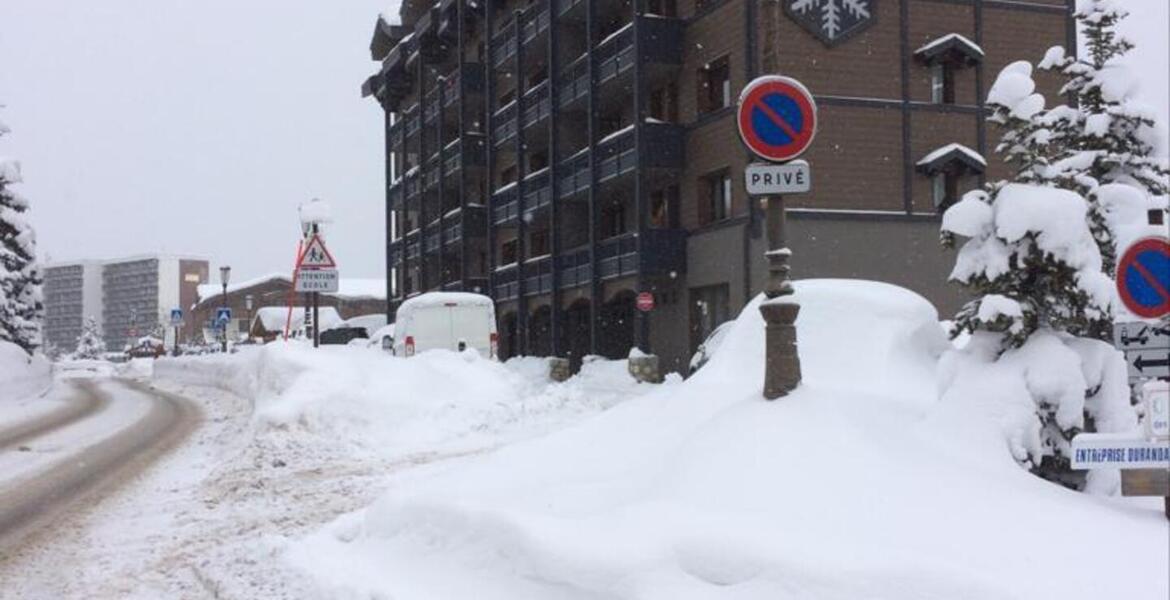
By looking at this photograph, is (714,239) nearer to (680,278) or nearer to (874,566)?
(680,278)

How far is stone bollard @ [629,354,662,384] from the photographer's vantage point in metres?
27.7

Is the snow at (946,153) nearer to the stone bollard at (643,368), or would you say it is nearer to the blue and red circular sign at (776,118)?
the stone bollard at (643,368)

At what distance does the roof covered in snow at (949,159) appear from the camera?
2781 centimetres

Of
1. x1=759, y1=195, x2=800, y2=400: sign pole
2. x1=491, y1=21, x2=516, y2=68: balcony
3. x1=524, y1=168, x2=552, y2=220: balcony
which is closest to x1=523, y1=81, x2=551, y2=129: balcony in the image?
x1=524, y1=168, x2=552, y2=220: balcony

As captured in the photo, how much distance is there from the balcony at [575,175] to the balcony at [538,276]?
2641 millimetres

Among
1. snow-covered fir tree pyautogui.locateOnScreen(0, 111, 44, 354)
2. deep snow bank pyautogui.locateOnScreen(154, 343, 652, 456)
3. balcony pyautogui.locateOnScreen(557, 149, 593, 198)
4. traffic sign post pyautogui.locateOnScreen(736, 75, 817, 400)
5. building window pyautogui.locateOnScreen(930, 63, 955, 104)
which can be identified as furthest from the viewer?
snow-covered fir tree pyautogui.locateOnScreen(0, 111, 44, 354)

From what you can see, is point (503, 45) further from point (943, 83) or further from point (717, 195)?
point (943, 83)

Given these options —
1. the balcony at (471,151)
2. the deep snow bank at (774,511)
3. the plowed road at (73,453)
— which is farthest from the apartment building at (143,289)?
the deep snow bank at (774,511)

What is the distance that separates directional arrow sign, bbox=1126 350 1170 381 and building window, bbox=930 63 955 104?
23.3 meters

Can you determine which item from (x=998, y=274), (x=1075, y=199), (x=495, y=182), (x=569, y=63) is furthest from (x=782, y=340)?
(x=495, y=182)

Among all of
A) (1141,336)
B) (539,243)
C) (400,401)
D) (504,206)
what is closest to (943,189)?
(539,243)

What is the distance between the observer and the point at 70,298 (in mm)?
178750

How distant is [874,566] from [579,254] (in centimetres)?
2894

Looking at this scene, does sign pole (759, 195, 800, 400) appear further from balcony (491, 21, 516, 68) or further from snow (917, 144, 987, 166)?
balcony (491, 21, 516, 68)
